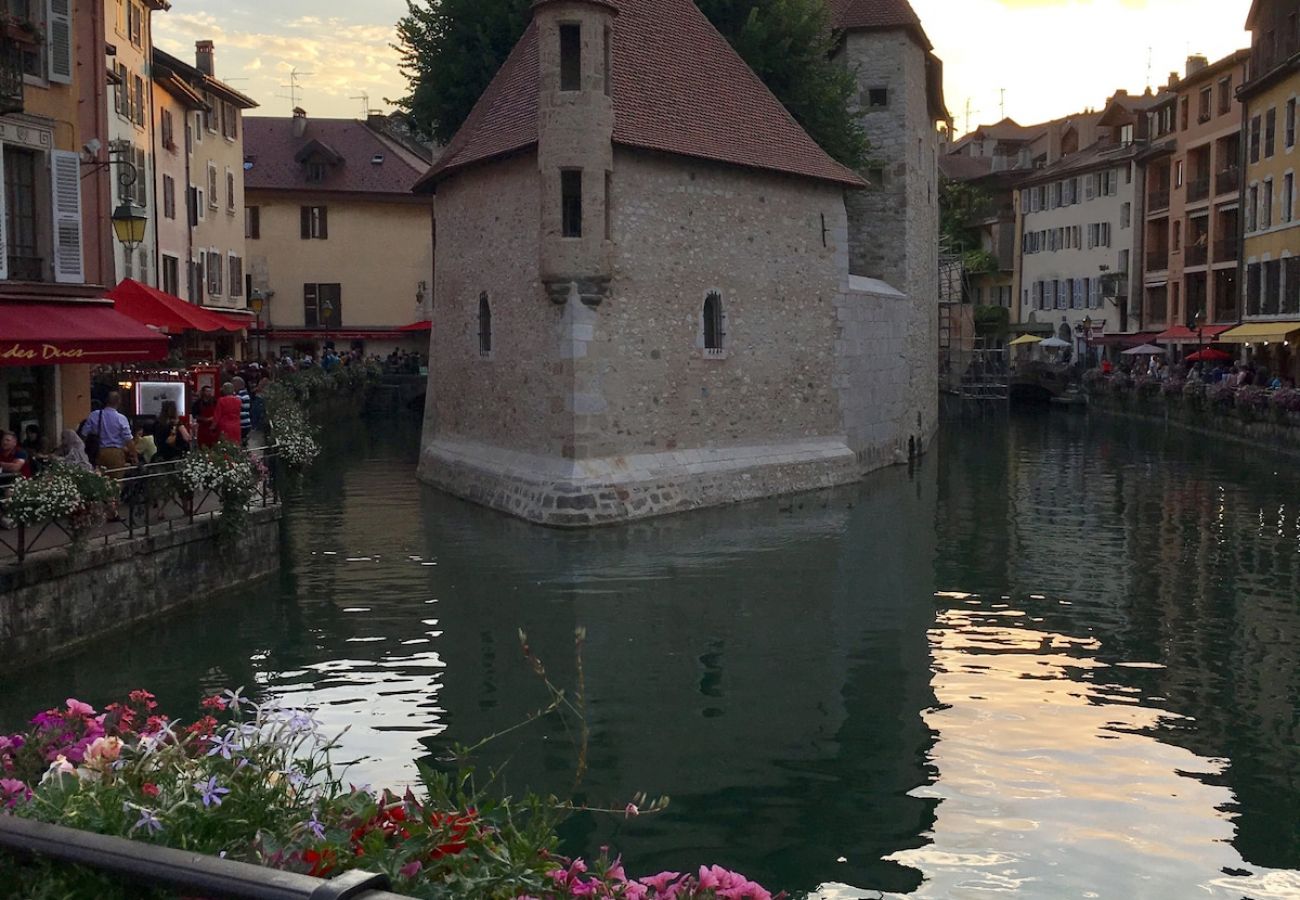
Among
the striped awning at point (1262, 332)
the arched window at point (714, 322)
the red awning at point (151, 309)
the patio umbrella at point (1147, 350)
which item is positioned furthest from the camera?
the patio umbrella at point (1147, 350)

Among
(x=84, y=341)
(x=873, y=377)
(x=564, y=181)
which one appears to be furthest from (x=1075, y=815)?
(x=873, y=377)

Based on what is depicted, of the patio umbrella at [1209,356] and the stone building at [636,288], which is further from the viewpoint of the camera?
the patio umbrella at [1209,356]

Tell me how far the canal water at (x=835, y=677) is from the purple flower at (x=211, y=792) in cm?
92

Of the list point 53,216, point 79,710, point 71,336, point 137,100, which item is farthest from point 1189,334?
point 79,710

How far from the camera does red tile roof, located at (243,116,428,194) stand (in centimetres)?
5525

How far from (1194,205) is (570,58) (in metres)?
37.0

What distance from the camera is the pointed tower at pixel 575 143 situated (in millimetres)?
21250

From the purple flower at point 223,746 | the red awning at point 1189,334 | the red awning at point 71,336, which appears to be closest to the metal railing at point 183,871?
the purple flower at point 223,746

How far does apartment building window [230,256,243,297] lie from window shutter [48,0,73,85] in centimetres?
2605

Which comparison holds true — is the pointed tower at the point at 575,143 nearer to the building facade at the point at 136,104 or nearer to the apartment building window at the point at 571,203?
the apartment building window at the point at 571,203

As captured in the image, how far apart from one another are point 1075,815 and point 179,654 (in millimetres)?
8586

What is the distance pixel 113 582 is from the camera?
528 inches

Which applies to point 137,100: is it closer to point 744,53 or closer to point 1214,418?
point 744,53

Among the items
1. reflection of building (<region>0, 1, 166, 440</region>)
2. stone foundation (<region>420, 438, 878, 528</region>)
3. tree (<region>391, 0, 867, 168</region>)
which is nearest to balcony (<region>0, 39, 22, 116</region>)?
reflection of building (<region>0, 1, 166, 440</region>)
